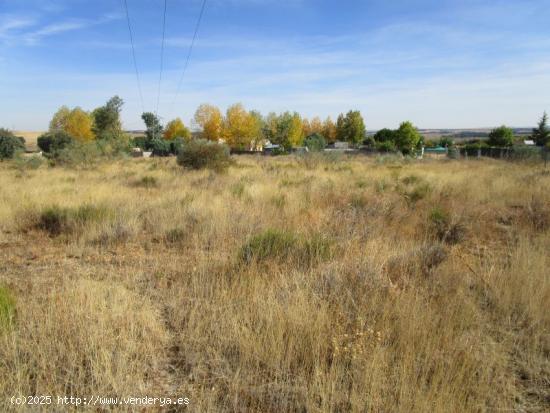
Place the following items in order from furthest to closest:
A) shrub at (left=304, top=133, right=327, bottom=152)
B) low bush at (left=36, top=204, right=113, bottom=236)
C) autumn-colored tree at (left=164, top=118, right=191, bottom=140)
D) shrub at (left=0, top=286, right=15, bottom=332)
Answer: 1. autumn-colored tree at (left=164, top=118, right=191, bottom=140)
2. shrub at (left=304, top=133, right=327, bottom=152)
3. low bush at (left=36, top=204, right=113, bottom=236)
4. shrub at (left=0, top=286, right=15, bottom=332)

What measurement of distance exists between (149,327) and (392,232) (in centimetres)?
472

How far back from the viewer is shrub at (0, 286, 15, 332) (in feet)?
9.82

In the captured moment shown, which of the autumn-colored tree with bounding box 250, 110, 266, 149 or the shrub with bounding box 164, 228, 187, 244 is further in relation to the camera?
the autumn-colored tree with bounding box 250, 110, 266, 149

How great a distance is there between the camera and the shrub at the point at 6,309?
9.82 ft

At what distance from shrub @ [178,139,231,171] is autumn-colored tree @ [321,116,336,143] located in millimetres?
78942

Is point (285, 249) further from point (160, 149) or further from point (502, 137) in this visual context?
point (502, 137)

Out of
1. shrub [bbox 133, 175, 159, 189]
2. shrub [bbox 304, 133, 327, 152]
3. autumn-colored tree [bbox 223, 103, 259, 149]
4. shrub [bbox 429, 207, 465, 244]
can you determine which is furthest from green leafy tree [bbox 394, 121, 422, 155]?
shrub [bbox 429, 207, 465, 244]

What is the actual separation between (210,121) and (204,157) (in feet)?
213

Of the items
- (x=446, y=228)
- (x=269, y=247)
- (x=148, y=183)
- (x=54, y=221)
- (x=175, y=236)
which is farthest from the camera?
(x=148, y=183)

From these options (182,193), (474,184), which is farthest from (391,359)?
(474,184)

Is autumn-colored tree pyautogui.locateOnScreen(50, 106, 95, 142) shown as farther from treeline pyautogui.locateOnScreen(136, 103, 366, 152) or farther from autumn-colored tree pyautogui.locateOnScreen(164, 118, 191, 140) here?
autumn-colored tree pyautogui.locateOnScreen(164, 118, 191, 140)

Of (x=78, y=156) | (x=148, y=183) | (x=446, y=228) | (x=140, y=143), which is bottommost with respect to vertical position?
(x=446, y=228)

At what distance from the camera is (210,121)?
81.2m

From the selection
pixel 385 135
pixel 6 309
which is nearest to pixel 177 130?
pixel 385 135
